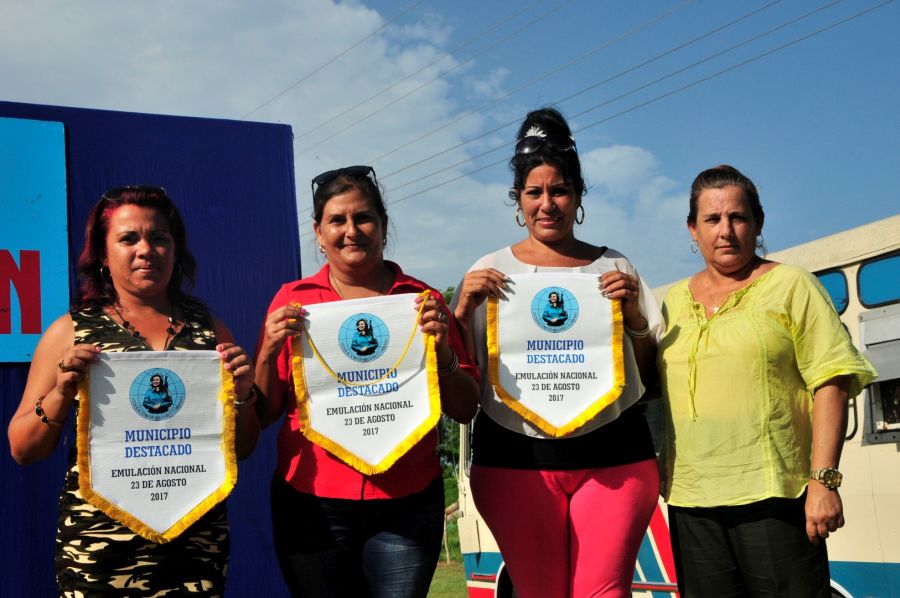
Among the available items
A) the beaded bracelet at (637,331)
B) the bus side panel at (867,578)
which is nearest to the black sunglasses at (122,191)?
the beaded bracelet at (637,331)

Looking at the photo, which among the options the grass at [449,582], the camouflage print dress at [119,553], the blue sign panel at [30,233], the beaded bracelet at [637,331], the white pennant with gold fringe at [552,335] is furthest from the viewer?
the grass at [449,582]

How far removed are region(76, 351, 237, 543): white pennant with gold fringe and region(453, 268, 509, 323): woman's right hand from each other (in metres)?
0.87

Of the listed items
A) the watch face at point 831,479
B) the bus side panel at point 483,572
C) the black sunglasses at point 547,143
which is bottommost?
the bus side panel at point 483,572

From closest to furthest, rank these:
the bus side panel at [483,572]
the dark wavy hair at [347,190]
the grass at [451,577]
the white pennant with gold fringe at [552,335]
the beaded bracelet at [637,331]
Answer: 1. the dark wavy hair at [347,190]
2. the white pennant with gold fringe at [552,335]
3. the beaded bracelet at [637,331]
4. the bus side panel at [483,572]
5. the grass at [451,577]

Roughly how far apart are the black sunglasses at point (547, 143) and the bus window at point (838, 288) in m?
2.66

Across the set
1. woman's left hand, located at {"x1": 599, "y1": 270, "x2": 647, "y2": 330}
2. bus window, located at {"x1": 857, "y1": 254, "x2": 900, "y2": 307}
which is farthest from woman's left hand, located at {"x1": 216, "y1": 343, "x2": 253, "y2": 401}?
bus window, located at {"x1": 857, "y1": 254, "x2": 900, "y2": 307}

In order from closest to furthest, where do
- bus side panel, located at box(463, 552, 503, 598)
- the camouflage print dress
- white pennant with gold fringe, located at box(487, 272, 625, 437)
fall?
the camouflage print dress, white pennant with gold fringe, located at box(487, 272, 625, 437), bus side panel, located at box(463, 552, 503, 598)

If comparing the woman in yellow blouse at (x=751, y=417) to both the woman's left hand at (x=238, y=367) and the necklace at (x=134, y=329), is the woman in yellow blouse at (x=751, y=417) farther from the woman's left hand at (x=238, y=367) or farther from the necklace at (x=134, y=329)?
the necklace at (x=134, y=329)

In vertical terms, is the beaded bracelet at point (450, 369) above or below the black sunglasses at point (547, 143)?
below

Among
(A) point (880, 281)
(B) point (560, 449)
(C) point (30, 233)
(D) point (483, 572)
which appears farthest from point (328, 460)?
(D) point (483, 572)

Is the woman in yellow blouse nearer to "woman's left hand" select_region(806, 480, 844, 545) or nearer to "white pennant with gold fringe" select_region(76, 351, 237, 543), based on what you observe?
"woman's left hand" select_region(806, 480, 844, 545)

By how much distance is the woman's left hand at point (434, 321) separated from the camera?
3.19 m

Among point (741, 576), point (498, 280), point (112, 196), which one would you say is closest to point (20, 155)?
point (112, 196)

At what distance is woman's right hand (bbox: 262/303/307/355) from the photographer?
312cm
